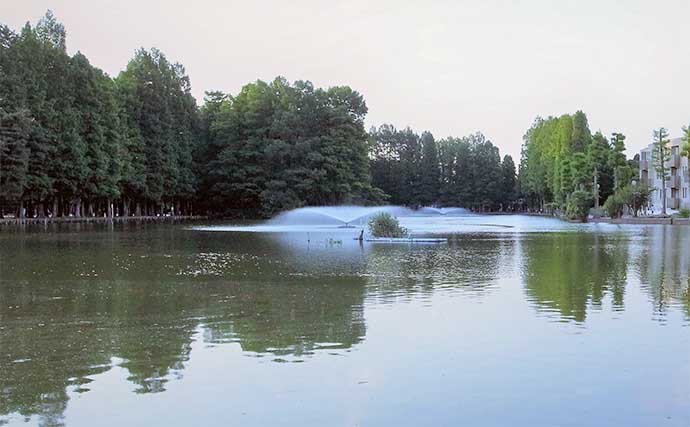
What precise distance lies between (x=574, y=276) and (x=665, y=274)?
2.22 metres

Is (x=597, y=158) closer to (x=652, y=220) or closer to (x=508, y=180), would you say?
(x=652, y=220)

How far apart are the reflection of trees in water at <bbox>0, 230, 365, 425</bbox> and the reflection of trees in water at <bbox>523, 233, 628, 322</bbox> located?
3365 millimetres

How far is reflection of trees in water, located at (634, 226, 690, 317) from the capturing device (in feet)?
45.0

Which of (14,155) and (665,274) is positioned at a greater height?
(14,155)

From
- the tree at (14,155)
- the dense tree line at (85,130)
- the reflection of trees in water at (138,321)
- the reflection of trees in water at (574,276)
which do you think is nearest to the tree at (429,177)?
the dense tree line at (85,130)

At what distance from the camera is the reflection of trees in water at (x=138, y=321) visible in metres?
8.23

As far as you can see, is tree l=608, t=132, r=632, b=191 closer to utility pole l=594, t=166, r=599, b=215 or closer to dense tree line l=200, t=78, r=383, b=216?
utility pole l=594, t=166, r=599, b=215

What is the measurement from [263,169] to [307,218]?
15998 mm

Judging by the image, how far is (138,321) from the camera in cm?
1166

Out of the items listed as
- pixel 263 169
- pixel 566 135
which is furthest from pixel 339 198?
pixel 566 135

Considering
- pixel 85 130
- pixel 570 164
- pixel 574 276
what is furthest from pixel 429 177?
pixel 574 276

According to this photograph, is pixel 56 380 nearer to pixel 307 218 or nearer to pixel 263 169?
pixel 307 218

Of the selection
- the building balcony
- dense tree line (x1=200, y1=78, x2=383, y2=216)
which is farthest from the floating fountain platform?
the building balcony

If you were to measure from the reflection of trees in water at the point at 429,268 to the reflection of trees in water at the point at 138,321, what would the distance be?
860 millimetres
